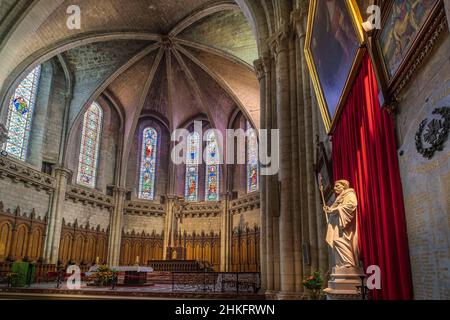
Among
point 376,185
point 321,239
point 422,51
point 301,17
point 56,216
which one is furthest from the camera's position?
point 56,216

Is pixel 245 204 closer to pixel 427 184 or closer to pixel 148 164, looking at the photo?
pixel 148 164

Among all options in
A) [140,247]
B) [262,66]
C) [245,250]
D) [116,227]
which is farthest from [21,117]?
[245,250]

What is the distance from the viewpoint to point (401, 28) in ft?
13.3

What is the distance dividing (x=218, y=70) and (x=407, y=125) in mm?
19479

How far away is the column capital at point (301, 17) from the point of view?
980 cm

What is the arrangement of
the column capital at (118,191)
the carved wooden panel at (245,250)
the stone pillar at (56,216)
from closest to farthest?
the stone pillar at (56,216)
the carved wooden panel at (245,250)
the column capital at (118,191)

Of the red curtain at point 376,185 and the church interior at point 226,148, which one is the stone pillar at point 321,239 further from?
the red curtain at point 376,185

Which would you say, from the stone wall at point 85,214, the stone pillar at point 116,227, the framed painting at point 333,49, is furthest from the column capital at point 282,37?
the stone pillar at point 116,227

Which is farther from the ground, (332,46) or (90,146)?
(90,146)

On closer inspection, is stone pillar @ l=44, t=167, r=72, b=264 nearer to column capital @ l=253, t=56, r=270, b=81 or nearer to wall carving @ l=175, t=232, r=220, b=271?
wall carving @ l=175, t=232, r=220, b=271

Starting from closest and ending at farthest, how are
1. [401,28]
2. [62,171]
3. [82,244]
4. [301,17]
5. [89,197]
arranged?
[401,28] → [301,17] → [62,171] → [82,244] → [89,197]

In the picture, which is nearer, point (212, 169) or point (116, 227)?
point (116, 227)

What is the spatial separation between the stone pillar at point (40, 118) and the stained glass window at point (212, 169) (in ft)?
34.6

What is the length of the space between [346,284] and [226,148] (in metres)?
20.9
